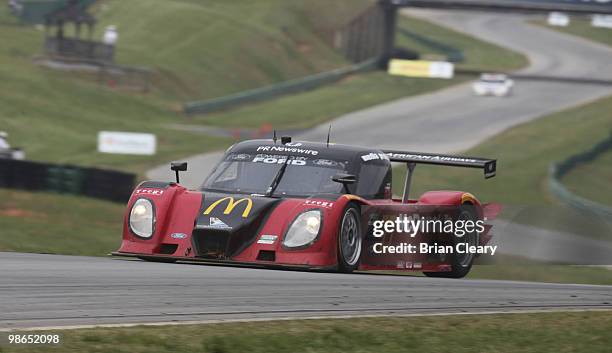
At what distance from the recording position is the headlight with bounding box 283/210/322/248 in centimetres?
1149

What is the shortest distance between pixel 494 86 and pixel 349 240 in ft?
185

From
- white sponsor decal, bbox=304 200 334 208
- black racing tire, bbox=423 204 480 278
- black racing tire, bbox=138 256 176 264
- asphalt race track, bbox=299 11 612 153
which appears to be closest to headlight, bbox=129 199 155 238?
black racing tire, bbox=138 256 176 264

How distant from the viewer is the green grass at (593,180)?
3856 cm

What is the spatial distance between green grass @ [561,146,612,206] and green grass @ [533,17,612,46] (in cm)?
5516

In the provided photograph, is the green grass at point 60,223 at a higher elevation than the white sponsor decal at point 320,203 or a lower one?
lower

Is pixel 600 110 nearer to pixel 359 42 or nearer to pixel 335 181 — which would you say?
pixel 359 42

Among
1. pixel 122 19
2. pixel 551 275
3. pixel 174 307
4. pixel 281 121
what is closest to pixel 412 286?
pixel 174 307

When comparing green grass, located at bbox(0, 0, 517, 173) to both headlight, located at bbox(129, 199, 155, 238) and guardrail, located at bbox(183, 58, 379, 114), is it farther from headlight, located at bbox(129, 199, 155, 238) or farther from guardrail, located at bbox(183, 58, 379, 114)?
headlight, located at bbox(129, 199, 155, 238)

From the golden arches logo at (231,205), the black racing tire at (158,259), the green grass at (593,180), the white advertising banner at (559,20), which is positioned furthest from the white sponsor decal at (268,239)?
the white advertising banner at (559,20)

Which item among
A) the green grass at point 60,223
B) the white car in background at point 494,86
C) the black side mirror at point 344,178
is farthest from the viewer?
the white car in background at point 494,86

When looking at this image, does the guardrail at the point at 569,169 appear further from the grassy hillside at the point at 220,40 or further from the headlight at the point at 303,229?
Answer: the grassy hillside at the point at 220,40

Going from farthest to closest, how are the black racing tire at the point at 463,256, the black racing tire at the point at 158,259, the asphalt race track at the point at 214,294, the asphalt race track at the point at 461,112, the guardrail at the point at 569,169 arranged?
the asphalt race track at the point at 461,112 → the guardrail at the point at 569,169 → the black racing tire at the point at 463,256 → the black racing tire at the point at 158,259 → the asphalt race track at the point at 214,294

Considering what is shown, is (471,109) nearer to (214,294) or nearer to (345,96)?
(345,96)

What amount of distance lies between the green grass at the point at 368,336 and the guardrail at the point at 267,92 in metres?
50.2
